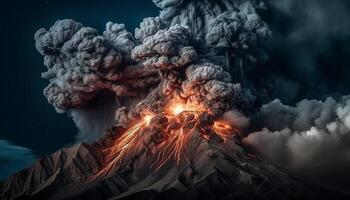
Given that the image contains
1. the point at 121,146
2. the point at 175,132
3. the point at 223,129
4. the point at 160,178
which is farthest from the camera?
the point at 121,146

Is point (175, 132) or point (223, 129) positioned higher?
point (223, 129)

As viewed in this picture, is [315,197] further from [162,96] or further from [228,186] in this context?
[162,96]

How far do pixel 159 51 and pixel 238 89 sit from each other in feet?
27.6

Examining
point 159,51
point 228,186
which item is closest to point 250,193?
point 228,186

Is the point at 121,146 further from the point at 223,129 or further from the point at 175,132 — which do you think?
the point at 223,129

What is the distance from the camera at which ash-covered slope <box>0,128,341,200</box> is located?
54438 mm

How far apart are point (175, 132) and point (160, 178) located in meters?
6.24

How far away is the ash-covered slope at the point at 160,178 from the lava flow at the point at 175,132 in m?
0.79

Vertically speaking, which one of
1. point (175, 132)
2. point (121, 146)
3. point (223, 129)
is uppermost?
point (223, 129)

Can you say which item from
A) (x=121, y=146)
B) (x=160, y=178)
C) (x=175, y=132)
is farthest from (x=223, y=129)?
(x=121, y=146)

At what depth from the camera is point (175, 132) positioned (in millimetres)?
63031

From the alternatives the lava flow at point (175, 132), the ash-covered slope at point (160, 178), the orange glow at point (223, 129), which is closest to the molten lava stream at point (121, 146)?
the lava flow at point (175, 132)

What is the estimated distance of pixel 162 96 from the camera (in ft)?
208

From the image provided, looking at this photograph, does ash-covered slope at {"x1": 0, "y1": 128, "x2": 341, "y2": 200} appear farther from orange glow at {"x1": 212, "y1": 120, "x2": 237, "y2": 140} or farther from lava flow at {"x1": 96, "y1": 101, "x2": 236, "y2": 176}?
orange glow at {"x1": 212, "y1": 120, "x2": 237, "y2": 140}
